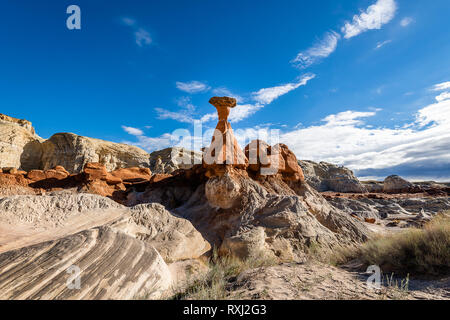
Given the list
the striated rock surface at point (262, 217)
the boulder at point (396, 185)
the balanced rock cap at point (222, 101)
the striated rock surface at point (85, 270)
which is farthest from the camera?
the boulder at point (396, 185)

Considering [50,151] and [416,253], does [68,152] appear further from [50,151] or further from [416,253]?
[416,253]

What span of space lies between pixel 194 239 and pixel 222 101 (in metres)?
A: 6.42

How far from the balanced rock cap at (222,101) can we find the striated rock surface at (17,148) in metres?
25.1

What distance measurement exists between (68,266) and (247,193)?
238 inches

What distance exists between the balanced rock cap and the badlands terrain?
0.05 meters

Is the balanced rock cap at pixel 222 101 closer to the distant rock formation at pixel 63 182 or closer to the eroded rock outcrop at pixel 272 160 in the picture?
the eroded rock outcrop at pixel 272 160

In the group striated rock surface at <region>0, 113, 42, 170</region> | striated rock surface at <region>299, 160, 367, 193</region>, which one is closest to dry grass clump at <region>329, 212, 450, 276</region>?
striated rock surface at <region>0, 113, 42, 170</region>

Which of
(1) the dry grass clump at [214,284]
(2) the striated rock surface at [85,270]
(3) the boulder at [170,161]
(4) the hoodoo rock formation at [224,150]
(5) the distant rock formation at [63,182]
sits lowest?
(1) the dry grass clump at [214,284]

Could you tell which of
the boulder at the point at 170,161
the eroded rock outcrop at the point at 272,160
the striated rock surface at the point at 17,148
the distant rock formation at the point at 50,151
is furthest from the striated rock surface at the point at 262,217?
the striated rock surface at the point at 17,148

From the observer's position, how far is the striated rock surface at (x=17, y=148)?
23041mm

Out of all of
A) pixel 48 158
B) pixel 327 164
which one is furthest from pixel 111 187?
pixel 327 164

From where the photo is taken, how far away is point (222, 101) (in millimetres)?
10125

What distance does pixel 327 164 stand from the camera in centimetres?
4975
